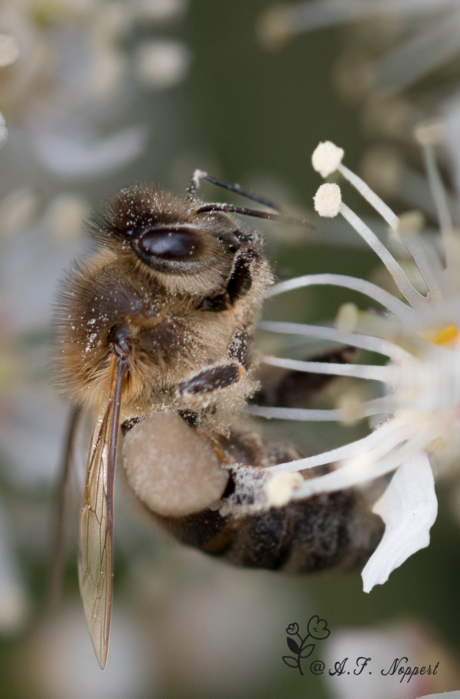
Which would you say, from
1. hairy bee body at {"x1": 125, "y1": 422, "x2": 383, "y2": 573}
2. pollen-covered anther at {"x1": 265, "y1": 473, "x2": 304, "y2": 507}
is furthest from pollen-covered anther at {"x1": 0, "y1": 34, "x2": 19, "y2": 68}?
pollen-covered anther at {"x1": 265, "y1": 473, "x2": 304, "y2": 507}

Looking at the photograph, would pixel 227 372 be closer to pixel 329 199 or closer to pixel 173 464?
pixel 173 464

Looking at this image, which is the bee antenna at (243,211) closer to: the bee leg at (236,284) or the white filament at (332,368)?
the bee leg at (236,284)

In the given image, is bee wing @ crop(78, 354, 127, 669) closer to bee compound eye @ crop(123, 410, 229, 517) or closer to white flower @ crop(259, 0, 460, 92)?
bee compound eye @ crop(123, 410, 229, 517)

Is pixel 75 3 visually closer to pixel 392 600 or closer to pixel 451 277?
pixel 451 277

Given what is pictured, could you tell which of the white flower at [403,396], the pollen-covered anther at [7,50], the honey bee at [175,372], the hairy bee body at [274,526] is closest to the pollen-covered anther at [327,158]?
the white flower at [403,396]

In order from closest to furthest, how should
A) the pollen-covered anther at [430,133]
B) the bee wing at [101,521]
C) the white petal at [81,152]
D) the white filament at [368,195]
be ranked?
1. the bee wing at [101,521]
2. the white filament at [368,195]
3. the pollen-covered anther at [430,133]
4. the white petal at [81,152]

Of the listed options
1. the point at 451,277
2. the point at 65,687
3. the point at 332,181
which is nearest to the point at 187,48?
the point at 332,181
